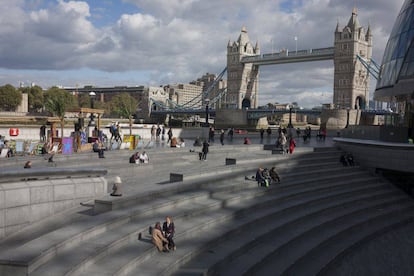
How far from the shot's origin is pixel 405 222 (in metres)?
16.0

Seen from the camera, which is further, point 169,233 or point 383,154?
point 383,154

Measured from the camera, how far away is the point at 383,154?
20172mm

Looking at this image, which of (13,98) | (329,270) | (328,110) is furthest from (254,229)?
(13,98)

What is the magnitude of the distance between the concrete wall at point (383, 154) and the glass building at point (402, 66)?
12.4 ft

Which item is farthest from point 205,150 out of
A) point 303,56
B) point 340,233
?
point 303,56

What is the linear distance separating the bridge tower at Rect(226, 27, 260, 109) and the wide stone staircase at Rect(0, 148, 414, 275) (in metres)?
111

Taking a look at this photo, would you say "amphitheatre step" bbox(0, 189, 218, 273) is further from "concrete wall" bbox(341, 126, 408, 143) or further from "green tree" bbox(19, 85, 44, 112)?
"green tree" bbox(19, 85, 44, 112)

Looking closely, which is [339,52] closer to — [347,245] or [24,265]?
[347,245]

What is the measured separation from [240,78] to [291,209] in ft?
390

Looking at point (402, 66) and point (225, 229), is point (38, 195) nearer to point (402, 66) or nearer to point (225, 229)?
point (225, 229)

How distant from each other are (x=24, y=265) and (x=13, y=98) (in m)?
101

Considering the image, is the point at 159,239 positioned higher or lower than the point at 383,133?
lower

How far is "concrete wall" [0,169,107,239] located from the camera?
9.02 meters

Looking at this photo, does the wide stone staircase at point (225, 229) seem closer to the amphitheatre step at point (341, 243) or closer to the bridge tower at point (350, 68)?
the amphitheatre step at point (341, 243)
